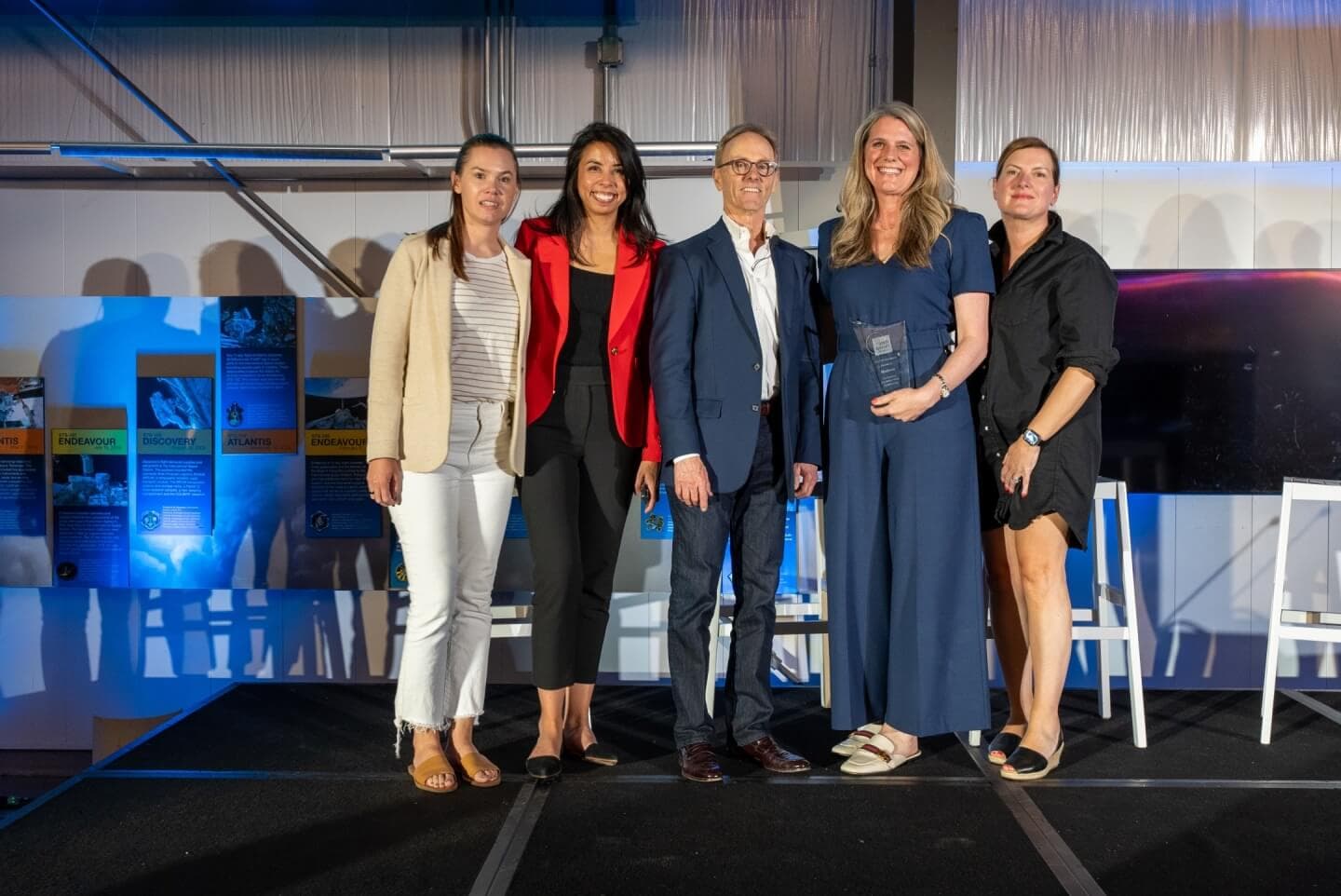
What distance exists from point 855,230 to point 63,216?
12.2 ft

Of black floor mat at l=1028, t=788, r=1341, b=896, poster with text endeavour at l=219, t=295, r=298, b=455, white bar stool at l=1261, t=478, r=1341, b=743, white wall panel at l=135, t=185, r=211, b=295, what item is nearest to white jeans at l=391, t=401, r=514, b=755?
black floor mat at l=1028, t=788, r=1341, b=896

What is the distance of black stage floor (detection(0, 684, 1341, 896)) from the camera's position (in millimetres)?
2158

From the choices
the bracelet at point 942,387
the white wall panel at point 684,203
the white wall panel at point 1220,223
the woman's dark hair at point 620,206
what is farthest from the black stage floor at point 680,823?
the white wall panel at point 684,203

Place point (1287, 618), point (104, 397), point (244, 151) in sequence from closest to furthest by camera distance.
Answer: point (1287, 618)
point (244, 151)
point (104, 397)

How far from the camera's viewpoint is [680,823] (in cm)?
247

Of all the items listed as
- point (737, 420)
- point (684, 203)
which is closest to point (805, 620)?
point (737, 420)

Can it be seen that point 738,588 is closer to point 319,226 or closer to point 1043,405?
point 1043,405

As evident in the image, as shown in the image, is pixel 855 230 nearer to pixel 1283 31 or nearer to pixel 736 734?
pixel 736 734

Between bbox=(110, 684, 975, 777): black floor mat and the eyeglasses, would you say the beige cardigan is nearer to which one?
the eyeglasses

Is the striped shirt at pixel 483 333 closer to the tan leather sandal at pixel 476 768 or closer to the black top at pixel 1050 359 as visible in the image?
the tan leather sandal at pixel 476 768

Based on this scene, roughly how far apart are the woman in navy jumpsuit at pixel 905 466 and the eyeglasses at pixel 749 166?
0.24m

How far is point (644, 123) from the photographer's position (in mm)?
4547

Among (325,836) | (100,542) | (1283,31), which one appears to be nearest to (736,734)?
(325,836)

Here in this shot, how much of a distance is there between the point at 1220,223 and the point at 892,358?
8.31 ft
